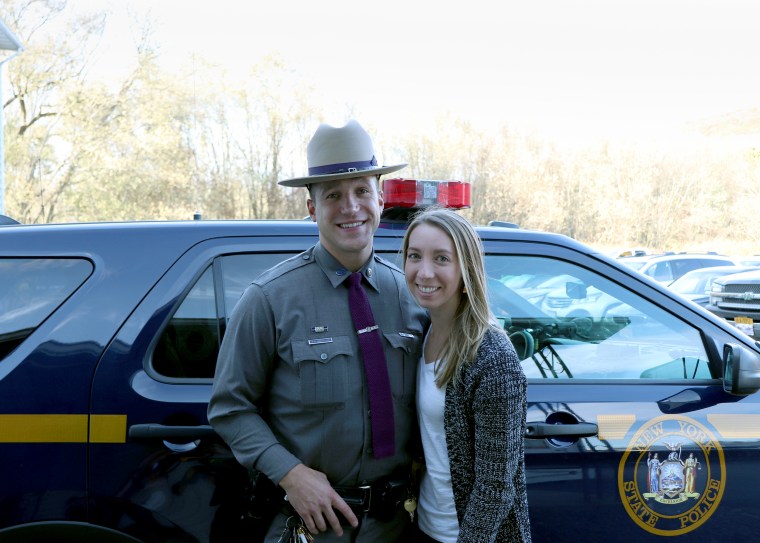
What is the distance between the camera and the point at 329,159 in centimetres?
180

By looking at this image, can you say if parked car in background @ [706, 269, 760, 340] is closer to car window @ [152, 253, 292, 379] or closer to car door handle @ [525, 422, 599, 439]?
car door handle @ [525, 422, 599, 439]

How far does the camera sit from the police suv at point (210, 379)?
1.93 metres

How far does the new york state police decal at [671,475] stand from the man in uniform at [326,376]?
81cm

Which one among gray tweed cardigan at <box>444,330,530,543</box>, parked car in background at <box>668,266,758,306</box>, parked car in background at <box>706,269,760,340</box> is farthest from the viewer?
parked car in background at <box>668,266,758,306</box>

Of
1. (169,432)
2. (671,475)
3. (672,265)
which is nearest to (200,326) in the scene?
(169,432)

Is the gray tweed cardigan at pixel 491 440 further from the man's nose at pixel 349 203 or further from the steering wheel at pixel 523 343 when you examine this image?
the steering wheel at pixel 523 343

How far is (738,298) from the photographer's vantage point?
8.53 m

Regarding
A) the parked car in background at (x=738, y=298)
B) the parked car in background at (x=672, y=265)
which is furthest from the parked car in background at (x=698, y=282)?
the parked car in background at (x=738, y=298)

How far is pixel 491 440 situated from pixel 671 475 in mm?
966

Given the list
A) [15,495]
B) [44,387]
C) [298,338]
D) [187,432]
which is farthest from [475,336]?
[15,495]

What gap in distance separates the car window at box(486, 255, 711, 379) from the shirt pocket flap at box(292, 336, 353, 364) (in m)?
0.83

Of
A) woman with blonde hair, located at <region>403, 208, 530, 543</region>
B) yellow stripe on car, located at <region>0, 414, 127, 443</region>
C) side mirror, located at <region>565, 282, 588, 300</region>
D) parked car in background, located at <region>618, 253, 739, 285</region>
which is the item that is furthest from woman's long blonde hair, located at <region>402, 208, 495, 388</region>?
parked car in background, located at <region>618, 253, 739, 285</region>

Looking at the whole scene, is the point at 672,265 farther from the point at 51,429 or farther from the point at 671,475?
the point at 51,429

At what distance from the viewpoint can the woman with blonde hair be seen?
Result: 61.0 inches
